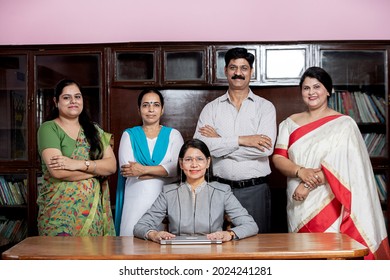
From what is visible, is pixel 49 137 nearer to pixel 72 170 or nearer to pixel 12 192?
pixel 72 170

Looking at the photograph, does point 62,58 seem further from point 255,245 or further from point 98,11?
point 255,245

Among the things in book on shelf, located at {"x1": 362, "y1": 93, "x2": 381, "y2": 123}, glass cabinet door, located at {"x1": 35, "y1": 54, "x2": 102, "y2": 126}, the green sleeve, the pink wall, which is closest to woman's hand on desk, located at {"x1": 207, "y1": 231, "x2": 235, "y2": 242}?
the green sleeve

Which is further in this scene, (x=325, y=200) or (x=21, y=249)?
(x=325, y=200)

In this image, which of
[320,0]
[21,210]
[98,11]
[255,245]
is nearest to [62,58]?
[98,11]

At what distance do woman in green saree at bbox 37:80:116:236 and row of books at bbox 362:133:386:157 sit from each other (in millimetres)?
2107

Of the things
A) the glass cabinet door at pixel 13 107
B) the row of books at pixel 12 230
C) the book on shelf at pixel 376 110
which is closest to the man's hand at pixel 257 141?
the book on shelf at pixel 376 110

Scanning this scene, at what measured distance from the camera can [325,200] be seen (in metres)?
3.20

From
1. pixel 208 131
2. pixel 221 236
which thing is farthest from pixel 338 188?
pixel 221 236

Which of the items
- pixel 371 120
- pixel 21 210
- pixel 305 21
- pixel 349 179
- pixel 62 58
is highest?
pixel 305 21

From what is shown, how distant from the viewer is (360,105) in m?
4.43

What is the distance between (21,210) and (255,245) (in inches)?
106

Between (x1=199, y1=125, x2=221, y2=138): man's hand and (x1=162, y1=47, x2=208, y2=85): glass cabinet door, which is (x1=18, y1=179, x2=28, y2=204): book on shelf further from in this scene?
(x1=199, y1=125, x2=221, y2=138): man's hand

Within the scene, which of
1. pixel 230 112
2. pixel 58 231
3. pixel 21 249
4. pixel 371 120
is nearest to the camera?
pixel 21 249

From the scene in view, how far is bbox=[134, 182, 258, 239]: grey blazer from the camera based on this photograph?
109 inches
